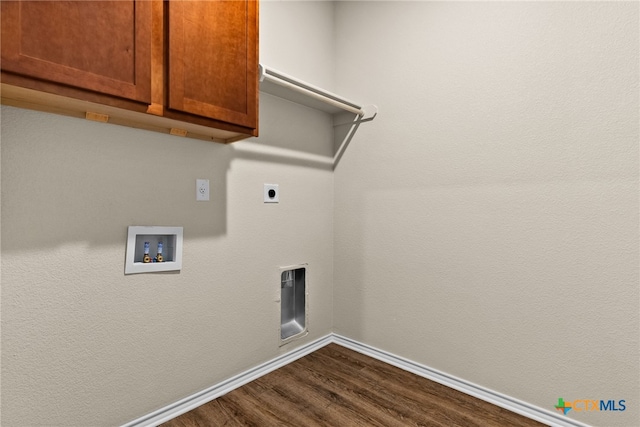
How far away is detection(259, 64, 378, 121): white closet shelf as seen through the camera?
1647mm

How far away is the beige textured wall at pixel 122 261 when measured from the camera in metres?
1.12

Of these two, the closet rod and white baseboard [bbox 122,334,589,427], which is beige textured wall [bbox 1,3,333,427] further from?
the closet rod

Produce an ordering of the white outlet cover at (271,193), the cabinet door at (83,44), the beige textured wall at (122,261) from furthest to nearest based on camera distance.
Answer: the white outlet cover at (271,193) → the beige textured wall at (122,261) → the cabinet door at (83,44)

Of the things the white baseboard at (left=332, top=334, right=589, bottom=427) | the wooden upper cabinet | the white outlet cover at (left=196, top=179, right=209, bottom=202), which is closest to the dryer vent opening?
the white baseboard at (left=332, top=334, right=589, bottom=427)

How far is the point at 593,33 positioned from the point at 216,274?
6.69 ft

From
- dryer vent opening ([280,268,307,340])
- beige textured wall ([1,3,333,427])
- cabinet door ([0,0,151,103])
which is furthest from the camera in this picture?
dryer vent opening ([280,268,307,340])

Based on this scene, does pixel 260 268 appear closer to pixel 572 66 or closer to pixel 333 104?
pixel 333 104

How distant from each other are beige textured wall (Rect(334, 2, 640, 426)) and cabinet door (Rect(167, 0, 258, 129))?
0.93 metres

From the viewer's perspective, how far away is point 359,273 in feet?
7.09

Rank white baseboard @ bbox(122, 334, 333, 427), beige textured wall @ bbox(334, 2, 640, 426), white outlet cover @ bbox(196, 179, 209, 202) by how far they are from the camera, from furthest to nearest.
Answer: white outlet cover @ bbox(196, 179, 209, 202)
white baseboard @ bbox(122, 334, 333, 427)
beige textured wall @ bbox(334, 2, 640, 426)

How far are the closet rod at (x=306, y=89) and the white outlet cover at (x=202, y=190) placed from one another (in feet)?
1.94

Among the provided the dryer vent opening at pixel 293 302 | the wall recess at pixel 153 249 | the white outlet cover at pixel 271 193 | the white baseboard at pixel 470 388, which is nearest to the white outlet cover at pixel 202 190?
the wall recess at pixel 153 249

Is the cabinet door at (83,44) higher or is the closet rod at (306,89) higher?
the closet rod at (306,89)

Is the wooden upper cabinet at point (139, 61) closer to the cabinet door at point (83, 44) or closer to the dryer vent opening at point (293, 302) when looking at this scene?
the cabinet door at point (83, 44)
